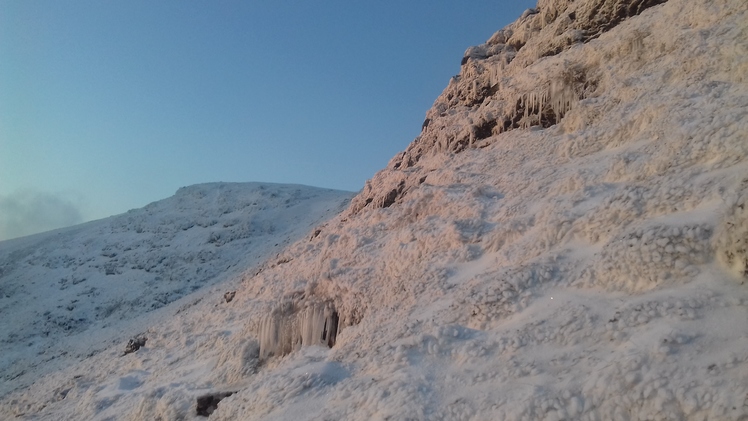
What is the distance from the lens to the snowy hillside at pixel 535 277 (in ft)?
20.8

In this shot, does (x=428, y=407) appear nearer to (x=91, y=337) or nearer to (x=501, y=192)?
(x=501, y=192)

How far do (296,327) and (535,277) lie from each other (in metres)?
6.18

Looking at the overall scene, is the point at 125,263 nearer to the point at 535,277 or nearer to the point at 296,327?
the point at 296,327

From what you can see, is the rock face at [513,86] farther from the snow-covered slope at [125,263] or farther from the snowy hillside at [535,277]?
the snow-covered slope at [125,263]

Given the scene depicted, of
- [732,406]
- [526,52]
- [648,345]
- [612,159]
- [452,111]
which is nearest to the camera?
[732,406]

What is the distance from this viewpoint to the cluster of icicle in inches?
470

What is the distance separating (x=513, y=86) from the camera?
59.6 ft

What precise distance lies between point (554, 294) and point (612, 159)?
4.36m

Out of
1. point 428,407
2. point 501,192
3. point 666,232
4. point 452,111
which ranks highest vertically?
point 452,111

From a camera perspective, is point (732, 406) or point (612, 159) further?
point (612, 159)

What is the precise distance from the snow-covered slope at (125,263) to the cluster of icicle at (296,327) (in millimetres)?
12783

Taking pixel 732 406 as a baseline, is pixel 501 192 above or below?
above

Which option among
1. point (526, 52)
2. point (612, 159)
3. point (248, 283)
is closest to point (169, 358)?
point (248, 283)

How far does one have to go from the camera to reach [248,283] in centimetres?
2022
